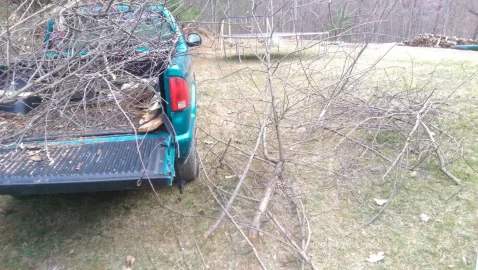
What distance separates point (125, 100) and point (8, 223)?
4.57ft

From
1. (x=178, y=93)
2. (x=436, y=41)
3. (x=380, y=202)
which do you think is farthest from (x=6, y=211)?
(x=436, y=41)

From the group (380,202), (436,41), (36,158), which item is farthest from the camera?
(436,41)

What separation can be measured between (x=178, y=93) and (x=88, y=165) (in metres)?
0.78

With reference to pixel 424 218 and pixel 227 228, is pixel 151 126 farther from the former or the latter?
pixel 424 218

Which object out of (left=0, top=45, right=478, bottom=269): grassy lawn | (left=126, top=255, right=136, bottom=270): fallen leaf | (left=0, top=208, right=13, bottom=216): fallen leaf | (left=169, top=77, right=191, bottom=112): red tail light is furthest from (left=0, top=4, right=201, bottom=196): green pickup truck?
(left=0, top=208, right=13, bottom=216): fallen leaf

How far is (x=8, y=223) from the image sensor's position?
10.0 ft

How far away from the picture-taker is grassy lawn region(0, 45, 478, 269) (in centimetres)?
253

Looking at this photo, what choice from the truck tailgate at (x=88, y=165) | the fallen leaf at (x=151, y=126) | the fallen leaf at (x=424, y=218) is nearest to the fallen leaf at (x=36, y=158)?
the truck tailgate at (x=88, y=165)

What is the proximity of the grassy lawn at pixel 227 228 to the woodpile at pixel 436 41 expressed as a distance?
9485 millimetres

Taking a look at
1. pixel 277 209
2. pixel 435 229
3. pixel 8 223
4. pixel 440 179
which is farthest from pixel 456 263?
pixel 8 223

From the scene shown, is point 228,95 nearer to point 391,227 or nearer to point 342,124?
point 342,124

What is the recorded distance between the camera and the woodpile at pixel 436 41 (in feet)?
38.5

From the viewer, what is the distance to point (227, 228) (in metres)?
2.86

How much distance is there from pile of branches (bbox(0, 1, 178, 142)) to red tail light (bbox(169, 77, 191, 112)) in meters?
0.12
